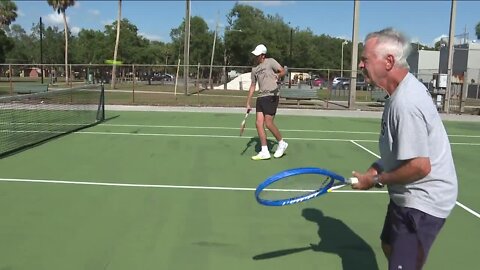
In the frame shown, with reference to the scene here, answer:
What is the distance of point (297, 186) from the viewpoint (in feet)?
11.0

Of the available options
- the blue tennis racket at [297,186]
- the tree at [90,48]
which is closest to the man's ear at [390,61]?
the blue tennis racket at [297,186]

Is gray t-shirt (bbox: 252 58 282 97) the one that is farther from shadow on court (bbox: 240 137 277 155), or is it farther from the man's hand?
the man's hand

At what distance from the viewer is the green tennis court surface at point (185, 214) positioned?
4.30 m

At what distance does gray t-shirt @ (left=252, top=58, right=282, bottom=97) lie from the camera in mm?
8734

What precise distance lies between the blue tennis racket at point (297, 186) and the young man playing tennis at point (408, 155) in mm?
355

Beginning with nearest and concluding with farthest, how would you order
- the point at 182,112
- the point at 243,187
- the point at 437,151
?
1. the point at 437,151
2. the point at 243,187
3. the point at 182,112

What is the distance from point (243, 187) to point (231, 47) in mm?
67160

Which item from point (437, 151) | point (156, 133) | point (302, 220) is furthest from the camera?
point (156, 133)

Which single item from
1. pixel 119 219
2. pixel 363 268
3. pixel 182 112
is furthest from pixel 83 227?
pixel 182 112

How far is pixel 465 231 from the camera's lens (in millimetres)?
5152

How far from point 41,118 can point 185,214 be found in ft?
38.0

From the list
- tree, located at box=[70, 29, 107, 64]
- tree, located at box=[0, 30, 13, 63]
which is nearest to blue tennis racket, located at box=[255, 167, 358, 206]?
tree, located at box=[0, 30, 13, 63]

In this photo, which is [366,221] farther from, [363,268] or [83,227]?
[83,227]

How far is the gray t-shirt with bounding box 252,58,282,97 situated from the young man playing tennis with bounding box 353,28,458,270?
6.04 meters
